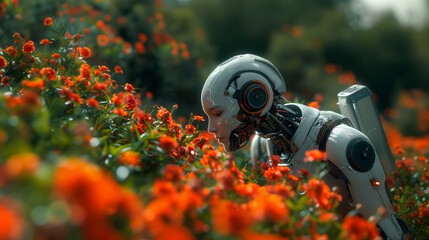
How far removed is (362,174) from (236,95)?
34.4 inches

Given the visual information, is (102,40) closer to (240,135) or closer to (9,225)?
(240,135)

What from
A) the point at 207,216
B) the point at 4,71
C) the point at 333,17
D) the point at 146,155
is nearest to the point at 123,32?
the point at 4,71

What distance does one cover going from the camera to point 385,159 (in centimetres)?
338

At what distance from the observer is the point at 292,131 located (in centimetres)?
301

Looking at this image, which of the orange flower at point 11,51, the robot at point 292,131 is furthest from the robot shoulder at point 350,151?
the orange flower at point 11,51

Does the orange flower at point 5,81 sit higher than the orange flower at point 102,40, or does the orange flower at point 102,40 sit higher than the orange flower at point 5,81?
the orange flower at point 102,40

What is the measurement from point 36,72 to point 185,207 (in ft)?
5.00

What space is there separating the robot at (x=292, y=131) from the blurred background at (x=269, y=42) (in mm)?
3582

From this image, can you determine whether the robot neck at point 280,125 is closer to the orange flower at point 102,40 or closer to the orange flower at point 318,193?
the orange flower at point 318,193

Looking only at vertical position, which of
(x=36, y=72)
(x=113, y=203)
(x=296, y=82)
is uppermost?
(x=36, y=72)

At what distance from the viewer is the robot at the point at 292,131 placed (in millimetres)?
2863

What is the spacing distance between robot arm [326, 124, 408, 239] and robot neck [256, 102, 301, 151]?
0.80ft

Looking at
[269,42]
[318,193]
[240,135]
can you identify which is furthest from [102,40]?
[269,42]

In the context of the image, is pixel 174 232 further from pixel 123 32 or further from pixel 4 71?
pixel 123 32
